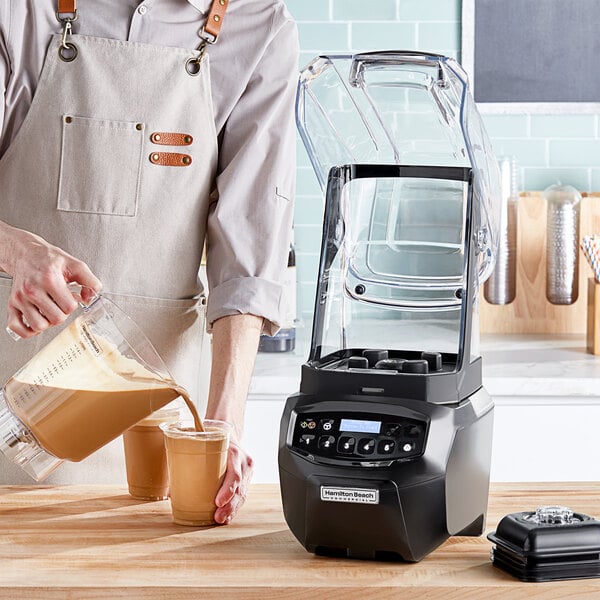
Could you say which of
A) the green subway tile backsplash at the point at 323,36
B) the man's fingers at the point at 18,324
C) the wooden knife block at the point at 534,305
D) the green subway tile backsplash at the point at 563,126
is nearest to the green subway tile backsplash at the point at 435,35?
the green subway tile backsplash at the point at 323,36

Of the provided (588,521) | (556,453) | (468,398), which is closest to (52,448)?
(468,398)

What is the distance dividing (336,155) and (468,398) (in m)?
0.45

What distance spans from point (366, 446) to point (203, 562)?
191 mm

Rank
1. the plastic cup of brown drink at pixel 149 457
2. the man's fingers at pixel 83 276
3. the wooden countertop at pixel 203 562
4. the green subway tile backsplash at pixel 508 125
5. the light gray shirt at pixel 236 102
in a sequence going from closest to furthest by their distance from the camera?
1. the wooden countertop at pixel 203 562
2. the man's fingers at pixel 83 276
3. the plastic cup of brown drink at pixel 149 457
4. the light gray shirt at pixel 236 102
5. the green subway tile backsplash at pixel 508 125

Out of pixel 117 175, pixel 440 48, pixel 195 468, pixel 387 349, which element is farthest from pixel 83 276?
pixel 440 48

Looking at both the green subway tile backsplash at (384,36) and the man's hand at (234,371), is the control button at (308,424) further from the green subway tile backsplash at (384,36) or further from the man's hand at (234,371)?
the green subway tile backsplash at (384,36)

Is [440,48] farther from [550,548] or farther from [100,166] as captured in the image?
[550,548]

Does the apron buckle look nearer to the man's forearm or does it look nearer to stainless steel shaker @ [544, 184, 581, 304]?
the man's forearm

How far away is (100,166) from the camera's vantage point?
155 cm

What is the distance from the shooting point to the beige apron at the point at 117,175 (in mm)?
1526

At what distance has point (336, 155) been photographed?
139 cm

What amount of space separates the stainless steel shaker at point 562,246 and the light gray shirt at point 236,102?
128 cm

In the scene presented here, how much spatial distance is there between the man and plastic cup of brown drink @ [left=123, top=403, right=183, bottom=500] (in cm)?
25

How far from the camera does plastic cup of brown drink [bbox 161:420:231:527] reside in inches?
44.0
